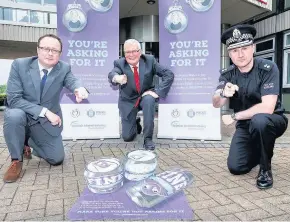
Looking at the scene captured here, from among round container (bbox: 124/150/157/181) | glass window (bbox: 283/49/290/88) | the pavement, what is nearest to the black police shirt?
the pavement

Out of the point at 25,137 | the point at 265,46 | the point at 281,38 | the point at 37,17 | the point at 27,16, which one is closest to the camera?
the point at 25,137

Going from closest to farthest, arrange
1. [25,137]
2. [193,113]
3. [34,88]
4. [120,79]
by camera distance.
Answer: [34,88], [25,137], [120,79], [193,113]

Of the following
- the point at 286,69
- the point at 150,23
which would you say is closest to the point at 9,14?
the point at 150,23

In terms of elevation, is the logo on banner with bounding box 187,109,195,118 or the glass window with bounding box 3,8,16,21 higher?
the glass window with bounding box 3,8,16,21

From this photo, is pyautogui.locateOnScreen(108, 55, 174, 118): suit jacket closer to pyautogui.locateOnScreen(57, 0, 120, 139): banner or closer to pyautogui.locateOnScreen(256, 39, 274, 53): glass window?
pyautogui.locateOnScreen(57, 0, 120, 139): banner

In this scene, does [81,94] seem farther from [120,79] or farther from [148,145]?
[148,145]

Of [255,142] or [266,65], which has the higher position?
[266,65]

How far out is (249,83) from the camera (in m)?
2.87

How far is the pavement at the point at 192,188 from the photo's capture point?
2.15 metres

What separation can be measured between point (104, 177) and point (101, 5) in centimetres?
318

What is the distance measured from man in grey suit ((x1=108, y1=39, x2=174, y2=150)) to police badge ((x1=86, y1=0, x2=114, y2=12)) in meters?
0.93

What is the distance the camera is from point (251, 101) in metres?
2.92

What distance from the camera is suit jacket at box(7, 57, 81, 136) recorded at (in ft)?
10.0

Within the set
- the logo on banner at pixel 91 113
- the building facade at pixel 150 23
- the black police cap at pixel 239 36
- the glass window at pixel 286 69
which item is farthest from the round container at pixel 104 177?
the glass window at pixel 286 69
